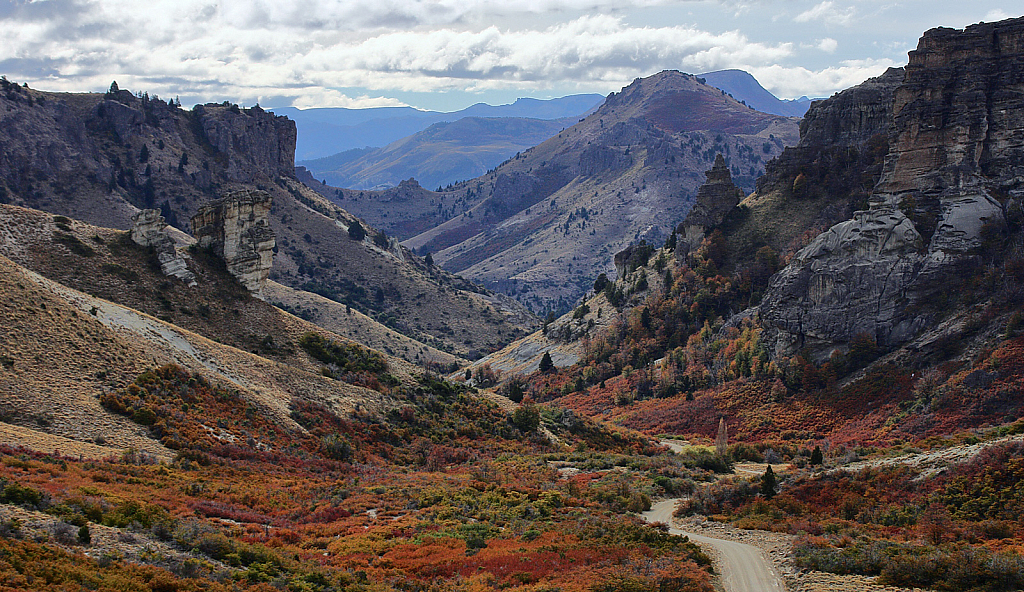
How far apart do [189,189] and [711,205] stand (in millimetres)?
127372

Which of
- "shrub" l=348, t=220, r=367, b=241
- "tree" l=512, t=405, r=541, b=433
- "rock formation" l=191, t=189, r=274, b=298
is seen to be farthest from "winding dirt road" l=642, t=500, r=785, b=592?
"shrub" l=348, t=220, r=367, b=241

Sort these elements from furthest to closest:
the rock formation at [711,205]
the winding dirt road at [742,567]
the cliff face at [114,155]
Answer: the cliff face at [114,155] < the rock formation at [711,205] < the winding dirt road at [742,567]

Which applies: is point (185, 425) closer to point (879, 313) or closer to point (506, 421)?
point (506, 421)

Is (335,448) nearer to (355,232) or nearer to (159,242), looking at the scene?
(159,242)

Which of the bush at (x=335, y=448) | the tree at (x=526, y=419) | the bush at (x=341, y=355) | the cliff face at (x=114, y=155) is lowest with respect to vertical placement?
the tree at (x=526, y=419)

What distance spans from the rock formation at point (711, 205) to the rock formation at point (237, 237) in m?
A: 64.1

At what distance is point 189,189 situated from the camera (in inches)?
6772

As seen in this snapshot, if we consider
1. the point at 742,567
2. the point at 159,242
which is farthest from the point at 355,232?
the point at 742,567

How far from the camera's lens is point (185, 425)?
1582 inches

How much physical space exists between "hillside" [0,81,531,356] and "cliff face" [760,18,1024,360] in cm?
9200

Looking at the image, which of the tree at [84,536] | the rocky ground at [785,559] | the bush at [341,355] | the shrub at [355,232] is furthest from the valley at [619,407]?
the shrub at [355,232]

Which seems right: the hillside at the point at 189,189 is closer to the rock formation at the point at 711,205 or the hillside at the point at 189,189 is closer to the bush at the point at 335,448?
the rock formation at the point at 711,205

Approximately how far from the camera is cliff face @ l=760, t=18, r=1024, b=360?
69.6 metres

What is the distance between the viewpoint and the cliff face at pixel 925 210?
69562 mm
